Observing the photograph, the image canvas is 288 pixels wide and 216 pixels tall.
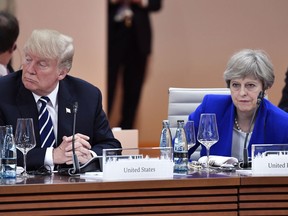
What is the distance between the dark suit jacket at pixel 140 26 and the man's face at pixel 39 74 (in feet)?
8.90

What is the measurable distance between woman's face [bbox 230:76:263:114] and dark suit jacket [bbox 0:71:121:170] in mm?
682

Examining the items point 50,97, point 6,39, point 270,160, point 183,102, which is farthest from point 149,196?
point 6,39

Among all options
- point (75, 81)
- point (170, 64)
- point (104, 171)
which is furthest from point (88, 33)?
point (104, 171)

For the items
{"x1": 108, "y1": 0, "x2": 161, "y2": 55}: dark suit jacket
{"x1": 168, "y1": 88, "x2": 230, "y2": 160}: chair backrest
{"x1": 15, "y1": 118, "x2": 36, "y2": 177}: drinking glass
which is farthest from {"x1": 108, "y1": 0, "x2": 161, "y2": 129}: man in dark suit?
{"x1": 15, "y1": 118, "x2": 36, "y2": 177}: drinking glass

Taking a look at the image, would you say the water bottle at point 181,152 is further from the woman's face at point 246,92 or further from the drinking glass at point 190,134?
the woman's face at point 246,92

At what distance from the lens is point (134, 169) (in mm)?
3271

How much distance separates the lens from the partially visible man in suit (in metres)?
5.29

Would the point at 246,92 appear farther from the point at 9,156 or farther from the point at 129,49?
the point at 129,49

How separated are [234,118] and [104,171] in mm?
1176

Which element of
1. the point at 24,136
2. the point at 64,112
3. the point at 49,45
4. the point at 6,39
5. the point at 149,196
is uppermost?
the point at 6,39

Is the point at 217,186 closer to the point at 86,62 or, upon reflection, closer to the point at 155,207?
the point at 155,207

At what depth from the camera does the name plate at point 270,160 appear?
338 cm

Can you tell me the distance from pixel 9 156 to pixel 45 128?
56 cm

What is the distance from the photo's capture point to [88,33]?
6.73 m
